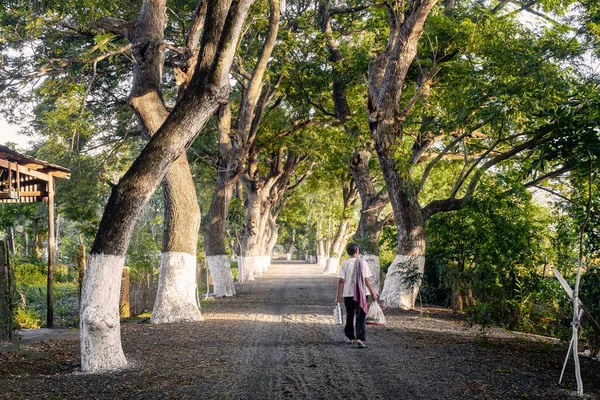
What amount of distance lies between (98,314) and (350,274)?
4.04 metres

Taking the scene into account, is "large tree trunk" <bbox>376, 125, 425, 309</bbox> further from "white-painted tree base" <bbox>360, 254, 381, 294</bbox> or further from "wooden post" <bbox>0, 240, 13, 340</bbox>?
"wooden post" <bbox>0, 240, 13, 340</bbox>

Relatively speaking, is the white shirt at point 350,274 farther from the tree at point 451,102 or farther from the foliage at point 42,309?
the foliage at point 42,309

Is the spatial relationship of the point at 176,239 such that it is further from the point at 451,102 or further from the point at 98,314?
the point at 451,102

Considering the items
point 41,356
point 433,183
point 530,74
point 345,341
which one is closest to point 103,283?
point 41,356

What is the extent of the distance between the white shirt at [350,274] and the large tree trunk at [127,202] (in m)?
3.39

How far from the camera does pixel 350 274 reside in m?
10.0

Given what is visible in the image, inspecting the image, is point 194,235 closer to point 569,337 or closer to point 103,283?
point 103,283

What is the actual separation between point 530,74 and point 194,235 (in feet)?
27.2

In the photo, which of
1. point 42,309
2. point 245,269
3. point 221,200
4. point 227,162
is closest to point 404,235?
point 221,200

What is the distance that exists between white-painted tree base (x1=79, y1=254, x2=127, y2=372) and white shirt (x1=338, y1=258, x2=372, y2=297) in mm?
3707

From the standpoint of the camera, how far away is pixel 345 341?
1050cm

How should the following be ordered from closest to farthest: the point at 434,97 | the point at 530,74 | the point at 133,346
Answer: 1. the point at 133,346
2. the point at 530,74
3. the point at 434,97

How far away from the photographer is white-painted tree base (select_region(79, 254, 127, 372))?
7992mm

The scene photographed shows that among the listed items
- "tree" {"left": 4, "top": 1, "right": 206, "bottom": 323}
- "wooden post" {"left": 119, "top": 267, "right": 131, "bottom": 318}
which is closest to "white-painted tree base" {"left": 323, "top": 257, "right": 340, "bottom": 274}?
"tree" {"left": 4, "top": 1, "right": 206, "bottom": 323}
